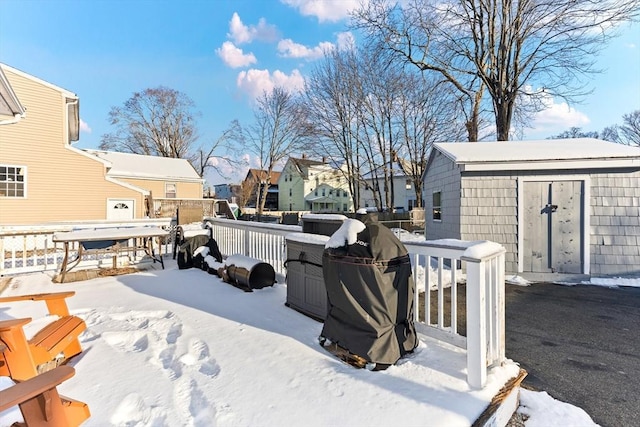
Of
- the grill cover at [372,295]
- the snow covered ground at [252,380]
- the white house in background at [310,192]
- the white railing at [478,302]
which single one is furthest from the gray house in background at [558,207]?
the white house in background at [310,192]

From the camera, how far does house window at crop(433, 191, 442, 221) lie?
9.11 metres

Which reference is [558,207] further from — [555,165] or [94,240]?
[94,240]

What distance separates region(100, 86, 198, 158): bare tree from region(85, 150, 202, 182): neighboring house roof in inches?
347

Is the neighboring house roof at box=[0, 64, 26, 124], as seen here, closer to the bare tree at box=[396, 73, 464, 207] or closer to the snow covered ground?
the snow covered ground

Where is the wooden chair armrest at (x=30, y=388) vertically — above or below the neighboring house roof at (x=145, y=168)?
below

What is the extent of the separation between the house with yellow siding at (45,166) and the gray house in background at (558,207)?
43.6 ft

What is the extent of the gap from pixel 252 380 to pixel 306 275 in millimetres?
1413

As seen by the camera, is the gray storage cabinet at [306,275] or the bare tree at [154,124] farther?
the bare tree at [154,124]

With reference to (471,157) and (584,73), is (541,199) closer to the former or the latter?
(471,157)

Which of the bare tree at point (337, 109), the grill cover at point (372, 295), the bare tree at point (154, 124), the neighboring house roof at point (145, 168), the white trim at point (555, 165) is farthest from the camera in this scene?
the bare tree at point (154, 124)

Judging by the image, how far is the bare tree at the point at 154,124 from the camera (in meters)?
31.5

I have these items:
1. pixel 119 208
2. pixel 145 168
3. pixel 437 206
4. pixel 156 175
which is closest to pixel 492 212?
pixel 437 206

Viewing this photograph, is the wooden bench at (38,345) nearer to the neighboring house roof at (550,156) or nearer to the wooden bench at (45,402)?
the wooden bench at (45,402)

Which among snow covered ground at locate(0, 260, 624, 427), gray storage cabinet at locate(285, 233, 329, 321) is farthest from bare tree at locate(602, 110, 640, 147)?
snow covered ground at locate(0, 260, 624, 427)
